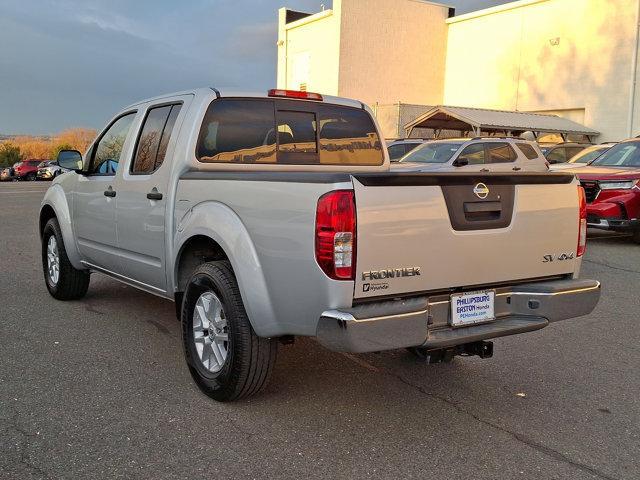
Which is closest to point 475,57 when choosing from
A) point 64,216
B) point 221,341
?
point 64,216

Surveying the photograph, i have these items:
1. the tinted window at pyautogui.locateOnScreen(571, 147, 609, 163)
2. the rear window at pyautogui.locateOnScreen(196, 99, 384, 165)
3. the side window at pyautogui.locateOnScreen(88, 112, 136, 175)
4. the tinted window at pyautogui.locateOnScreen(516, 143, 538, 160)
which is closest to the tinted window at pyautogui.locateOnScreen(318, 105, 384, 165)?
the rear window at pyautogui.locateOnScreen(196, 99, 384, 165)

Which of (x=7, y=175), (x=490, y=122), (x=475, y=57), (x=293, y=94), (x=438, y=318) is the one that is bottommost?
(x=7, y=175)

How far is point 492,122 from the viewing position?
83.6 ft

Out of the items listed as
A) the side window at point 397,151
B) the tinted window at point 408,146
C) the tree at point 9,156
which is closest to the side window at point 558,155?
the tinted window at point 408,146

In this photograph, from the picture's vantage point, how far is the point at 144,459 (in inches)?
128

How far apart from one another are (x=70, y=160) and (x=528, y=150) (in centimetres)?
1071

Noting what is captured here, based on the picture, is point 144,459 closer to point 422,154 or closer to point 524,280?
point 524,280

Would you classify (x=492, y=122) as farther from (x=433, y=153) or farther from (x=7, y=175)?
(x=7, y=175)

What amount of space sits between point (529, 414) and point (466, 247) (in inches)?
47.5

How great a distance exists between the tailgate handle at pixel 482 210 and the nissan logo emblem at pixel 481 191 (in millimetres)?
40

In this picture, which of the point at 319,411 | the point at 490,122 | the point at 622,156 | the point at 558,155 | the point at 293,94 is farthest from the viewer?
the point at 490,122

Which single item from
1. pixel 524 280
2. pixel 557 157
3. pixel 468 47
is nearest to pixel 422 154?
pixel 557 157

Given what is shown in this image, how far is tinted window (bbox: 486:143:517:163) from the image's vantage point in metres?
13.6

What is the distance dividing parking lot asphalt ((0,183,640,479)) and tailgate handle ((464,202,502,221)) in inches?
48.4
